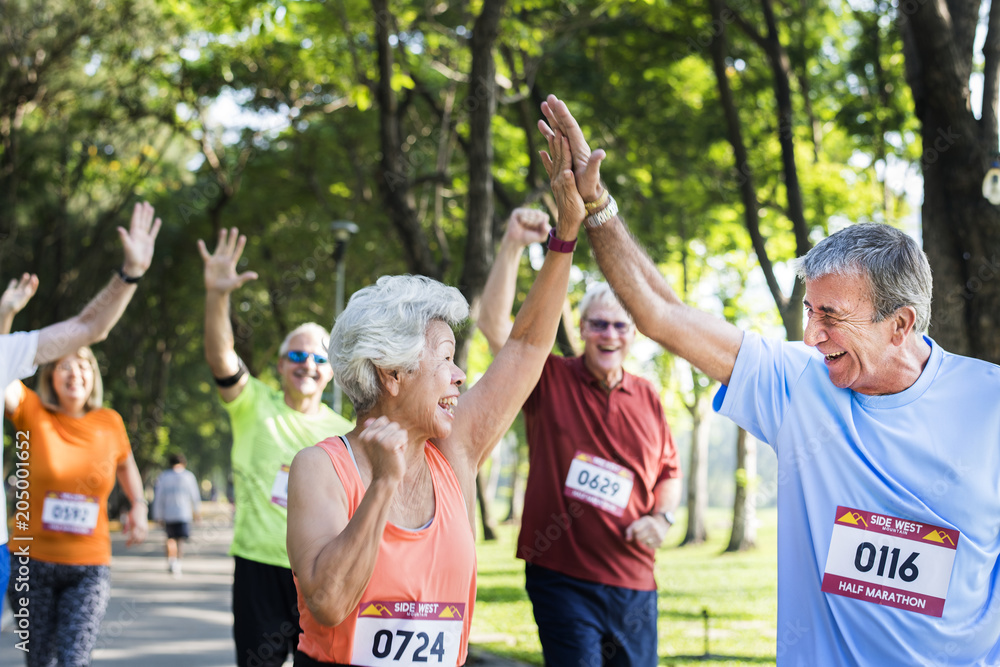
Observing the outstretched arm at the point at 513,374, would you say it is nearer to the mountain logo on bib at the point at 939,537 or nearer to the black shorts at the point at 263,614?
the mountain logo on bib at the point at 939,537

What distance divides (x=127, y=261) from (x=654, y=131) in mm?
10327

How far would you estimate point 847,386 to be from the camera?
2541mm

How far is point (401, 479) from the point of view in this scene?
2238 millimetres

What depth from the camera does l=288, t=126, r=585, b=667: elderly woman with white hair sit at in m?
2.21

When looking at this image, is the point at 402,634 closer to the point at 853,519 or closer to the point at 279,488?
the point at 853,519

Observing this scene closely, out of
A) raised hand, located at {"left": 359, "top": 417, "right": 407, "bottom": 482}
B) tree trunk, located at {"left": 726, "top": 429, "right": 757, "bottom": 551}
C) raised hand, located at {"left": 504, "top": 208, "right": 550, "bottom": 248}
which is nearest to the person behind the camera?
raised hand, located at {"left": 359, "top": 417, "right": 407, "bottom": 482}

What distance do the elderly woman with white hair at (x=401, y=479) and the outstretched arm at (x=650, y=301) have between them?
0.06 m

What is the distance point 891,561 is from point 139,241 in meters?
3.70

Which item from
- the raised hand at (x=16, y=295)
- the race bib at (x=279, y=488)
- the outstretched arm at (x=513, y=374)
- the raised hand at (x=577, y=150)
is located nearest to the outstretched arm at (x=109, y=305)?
the raised hand at (x=16, y=295)

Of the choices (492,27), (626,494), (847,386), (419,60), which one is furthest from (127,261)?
(419,60)

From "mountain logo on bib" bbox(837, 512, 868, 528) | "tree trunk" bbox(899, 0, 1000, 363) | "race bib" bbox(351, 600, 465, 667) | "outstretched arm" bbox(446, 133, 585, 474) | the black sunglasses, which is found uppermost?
"tree trunk" bbox(899, 0, 1000, 363)

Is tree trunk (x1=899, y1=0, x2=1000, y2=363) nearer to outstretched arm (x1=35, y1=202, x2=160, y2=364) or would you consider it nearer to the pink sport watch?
the pink sport watch

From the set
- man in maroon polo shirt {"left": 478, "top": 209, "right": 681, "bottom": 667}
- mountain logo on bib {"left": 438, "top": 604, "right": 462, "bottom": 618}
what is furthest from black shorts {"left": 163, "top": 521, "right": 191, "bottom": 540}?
mountain logo on bib {"left": 438, "top": 604, "right": 462, "bottom": 618}

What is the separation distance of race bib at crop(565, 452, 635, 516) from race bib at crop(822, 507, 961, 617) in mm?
1856
